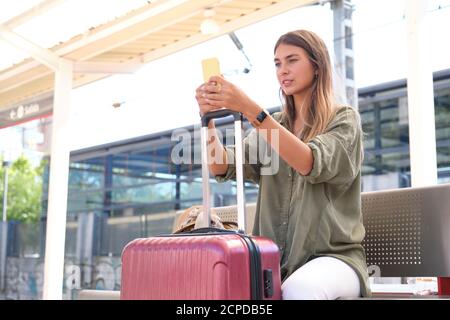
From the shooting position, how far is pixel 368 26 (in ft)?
14.6

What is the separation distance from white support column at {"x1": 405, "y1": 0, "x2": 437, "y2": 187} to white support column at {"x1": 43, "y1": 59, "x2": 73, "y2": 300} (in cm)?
336

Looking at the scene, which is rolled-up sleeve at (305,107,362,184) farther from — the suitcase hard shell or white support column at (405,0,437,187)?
white support column at (405,0,437,187)

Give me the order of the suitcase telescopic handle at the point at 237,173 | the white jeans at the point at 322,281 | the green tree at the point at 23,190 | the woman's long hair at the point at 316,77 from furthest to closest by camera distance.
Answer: the green tree at the point at 23,190 → the woman's long hair at the point at 316,77 → the suitcase telescopic handle at the point at 237,173 → the white jeans at the point at 322,281

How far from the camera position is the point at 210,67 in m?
1.73

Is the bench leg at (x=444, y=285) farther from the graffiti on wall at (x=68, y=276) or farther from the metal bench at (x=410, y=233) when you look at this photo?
the graffiti on wall at (x=68, y=276)

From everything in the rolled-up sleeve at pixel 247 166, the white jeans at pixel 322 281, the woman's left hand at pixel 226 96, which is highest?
the woman's left hand at pixel 226 96

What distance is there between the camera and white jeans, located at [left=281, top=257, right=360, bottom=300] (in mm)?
1638

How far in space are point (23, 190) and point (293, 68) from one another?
648 centimetres

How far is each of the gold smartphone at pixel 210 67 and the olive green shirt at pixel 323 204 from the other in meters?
0.35

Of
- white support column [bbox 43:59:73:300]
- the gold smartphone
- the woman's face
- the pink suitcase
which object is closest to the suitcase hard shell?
the pink suitcase

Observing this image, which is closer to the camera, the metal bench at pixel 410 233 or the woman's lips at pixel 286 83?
the woman's lips at pixel 286 83

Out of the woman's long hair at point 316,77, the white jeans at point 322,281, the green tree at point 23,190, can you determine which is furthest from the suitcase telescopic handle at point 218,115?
the green tree at point 23,190

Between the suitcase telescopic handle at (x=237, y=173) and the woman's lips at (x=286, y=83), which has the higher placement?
the woman's lips at (x=286, y=83)

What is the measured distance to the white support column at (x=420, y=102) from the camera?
11.2ft
